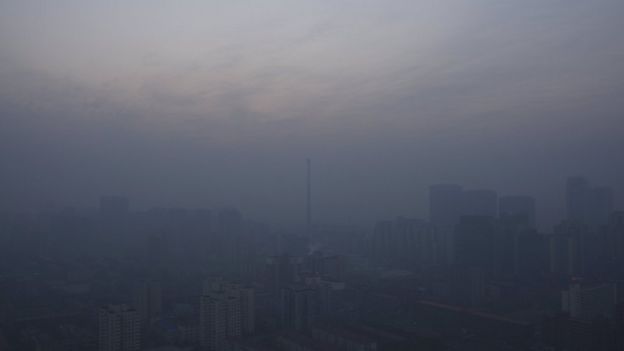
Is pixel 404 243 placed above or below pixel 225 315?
above

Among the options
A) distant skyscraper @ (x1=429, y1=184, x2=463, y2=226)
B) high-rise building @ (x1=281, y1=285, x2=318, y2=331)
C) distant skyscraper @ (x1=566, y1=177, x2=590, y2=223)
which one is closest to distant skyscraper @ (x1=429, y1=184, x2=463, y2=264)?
distant skyscraper @ (x1=429, y1=184, x2=463, y2=226)

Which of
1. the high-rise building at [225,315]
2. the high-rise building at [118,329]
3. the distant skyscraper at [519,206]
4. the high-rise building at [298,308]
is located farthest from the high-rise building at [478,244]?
the high-rise building at [118,329]

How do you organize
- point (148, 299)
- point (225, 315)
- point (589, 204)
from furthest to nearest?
point (589, 204)
point (148, 299)
point (225, 315)

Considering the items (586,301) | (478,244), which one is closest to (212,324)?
(586,301)

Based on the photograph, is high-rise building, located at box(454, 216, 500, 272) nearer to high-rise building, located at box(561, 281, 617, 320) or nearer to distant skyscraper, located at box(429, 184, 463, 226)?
distant skyscraper, located at box(429, 184, 463, 226)

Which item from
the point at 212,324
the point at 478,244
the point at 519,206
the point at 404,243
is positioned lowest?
the point at 212,324

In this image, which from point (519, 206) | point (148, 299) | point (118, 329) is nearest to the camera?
point (118, 329)

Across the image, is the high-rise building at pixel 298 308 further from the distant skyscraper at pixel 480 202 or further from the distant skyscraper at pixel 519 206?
the distant skyscraper at pixel 480 202

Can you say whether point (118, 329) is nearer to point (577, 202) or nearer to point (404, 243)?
point (404, 243)
